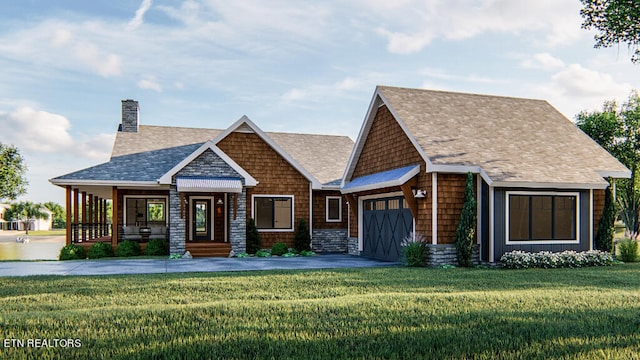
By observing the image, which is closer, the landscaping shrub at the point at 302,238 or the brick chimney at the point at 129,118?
the landscaping shrub at the point at 302,238

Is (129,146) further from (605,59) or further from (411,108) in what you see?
(605,59)

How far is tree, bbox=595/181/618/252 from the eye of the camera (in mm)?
18312

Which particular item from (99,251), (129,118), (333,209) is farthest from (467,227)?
(129,118)

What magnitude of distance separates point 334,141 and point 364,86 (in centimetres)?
810

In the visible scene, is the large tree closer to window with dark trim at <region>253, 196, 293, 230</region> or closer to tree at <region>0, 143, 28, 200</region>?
window with dark trim at <region>253, 196, 293, 230</region>

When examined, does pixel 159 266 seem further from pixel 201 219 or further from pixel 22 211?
pixel 22 211

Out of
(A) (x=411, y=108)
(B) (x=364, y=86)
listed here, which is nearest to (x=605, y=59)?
(A) (x=411, y=108)

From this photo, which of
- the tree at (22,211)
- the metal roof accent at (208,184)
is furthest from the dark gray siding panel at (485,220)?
the tree at (22,211)

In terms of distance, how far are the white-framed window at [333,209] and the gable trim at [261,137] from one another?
134 centimetres

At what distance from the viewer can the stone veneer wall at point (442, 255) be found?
55.1 feet

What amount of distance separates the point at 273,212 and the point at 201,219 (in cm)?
341

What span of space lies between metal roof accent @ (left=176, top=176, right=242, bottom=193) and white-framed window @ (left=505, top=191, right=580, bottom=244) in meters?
10.2

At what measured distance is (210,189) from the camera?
67.7ft

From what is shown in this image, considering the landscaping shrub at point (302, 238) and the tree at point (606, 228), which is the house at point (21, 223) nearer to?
the landscaping shrub at point (302, 238)
